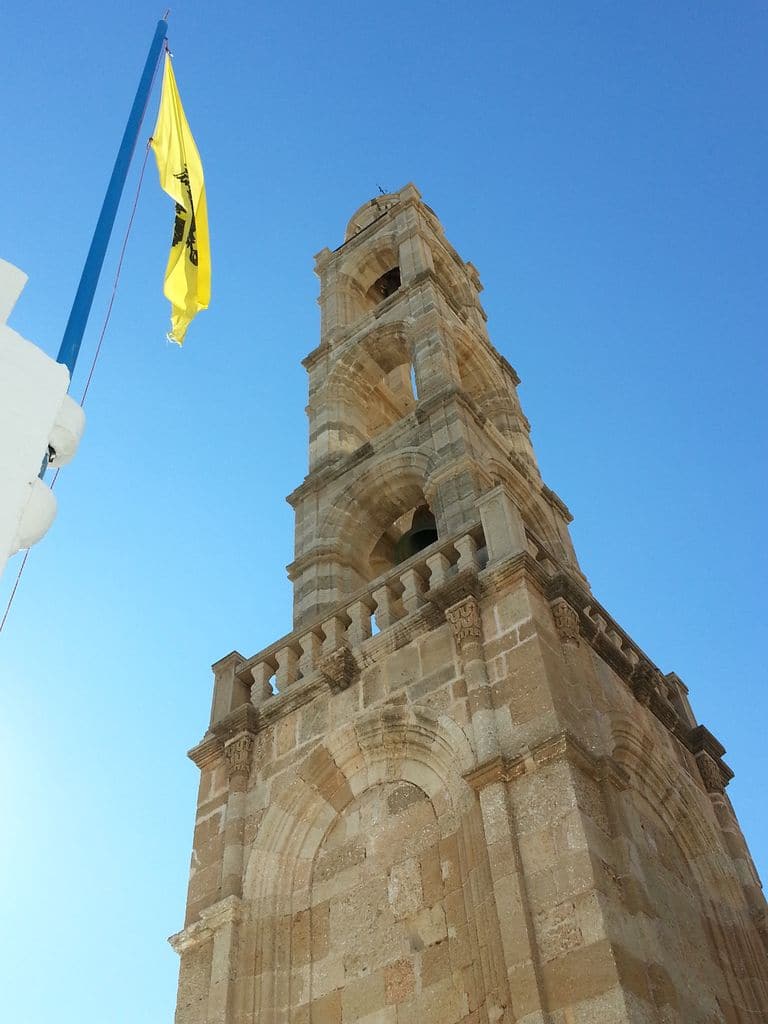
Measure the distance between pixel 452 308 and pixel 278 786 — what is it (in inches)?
487

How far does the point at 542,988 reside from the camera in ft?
24.1

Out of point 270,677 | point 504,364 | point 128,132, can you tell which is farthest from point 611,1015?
point 504,364

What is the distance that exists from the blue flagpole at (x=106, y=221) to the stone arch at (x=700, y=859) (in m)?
5.98

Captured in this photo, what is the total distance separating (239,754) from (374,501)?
5.93m

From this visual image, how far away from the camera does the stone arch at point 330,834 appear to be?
8.55 m

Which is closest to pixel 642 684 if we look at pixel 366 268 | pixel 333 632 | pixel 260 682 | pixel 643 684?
pixel 643 684

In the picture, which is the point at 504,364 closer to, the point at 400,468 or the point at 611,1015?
the point at 400,468

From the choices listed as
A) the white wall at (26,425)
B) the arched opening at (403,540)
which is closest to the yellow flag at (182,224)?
the white wall at (26,425)

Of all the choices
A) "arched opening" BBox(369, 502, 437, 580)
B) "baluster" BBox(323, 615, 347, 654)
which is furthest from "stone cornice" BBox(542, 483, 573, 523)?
"baluster" BBox(323, 615, 347, 654)

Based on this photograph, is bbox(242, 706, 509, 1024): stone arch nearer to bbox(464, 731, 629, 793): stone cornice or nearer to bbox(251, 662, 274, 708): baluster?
bbox(464, 731, 629, 793): stone cornice

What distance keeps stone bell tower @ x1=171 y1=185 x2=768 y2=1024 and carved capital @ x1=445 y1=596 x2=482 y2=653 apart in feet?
0.08

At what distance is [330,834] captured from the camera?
1032 centimetres

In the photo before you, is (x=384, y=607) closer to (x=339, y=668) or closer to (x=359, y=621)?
(x=359, y=621)

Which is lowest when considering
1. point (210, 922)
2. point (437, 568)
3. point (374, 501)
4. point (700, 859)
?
point (210, 922)
